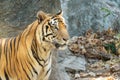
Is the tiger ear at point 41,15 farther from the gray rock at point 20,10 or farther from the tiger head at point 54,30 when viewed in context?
the gray rock at point 20,10

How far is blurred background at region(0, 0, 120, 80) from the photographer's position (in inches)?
269

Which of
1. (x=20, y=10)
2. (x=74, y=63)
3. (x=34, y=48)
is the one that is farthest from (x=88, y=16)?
(x=34, y=48)

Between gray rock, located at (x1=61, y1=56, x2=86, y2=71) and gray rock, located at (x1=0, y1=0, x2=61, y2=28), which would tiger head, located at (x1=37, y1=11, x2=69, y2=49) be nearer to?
gray rock, located at (x1=0, y1=0, x2=61, y2=28)

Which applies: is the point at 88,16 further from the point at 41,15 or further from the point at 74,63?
the point at 41,15

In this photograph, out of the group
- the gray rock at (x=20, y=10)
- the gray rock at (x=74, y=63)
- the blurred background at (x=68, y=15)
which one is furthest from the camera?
the gray rock at (x=74, y=63)

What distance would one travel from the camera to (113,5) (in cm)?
946

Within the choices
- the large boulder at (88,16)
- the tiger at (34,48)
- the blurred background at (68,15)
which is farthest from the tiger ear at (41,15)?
the large boulder at (88,16)

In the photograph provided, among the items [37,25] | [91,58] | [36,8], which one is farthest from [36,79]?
[91,58]

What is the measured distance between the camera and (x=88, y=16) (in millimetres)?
9070

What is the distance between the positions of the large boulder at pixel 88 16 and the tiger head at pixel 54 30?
4038 millimetres

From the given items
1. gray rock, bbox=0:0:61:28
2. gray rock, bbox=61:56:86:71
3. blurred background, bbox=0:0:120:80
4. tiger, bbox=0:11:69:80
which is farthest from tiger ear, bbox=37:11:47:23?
gray rock, bbox=61:56:86:71

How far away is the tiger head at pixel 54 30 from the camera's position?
15.0ft

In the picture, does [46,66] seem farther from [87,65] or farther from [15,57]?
[87,65]

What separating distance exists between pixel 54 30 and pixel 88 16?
14.9 ft
